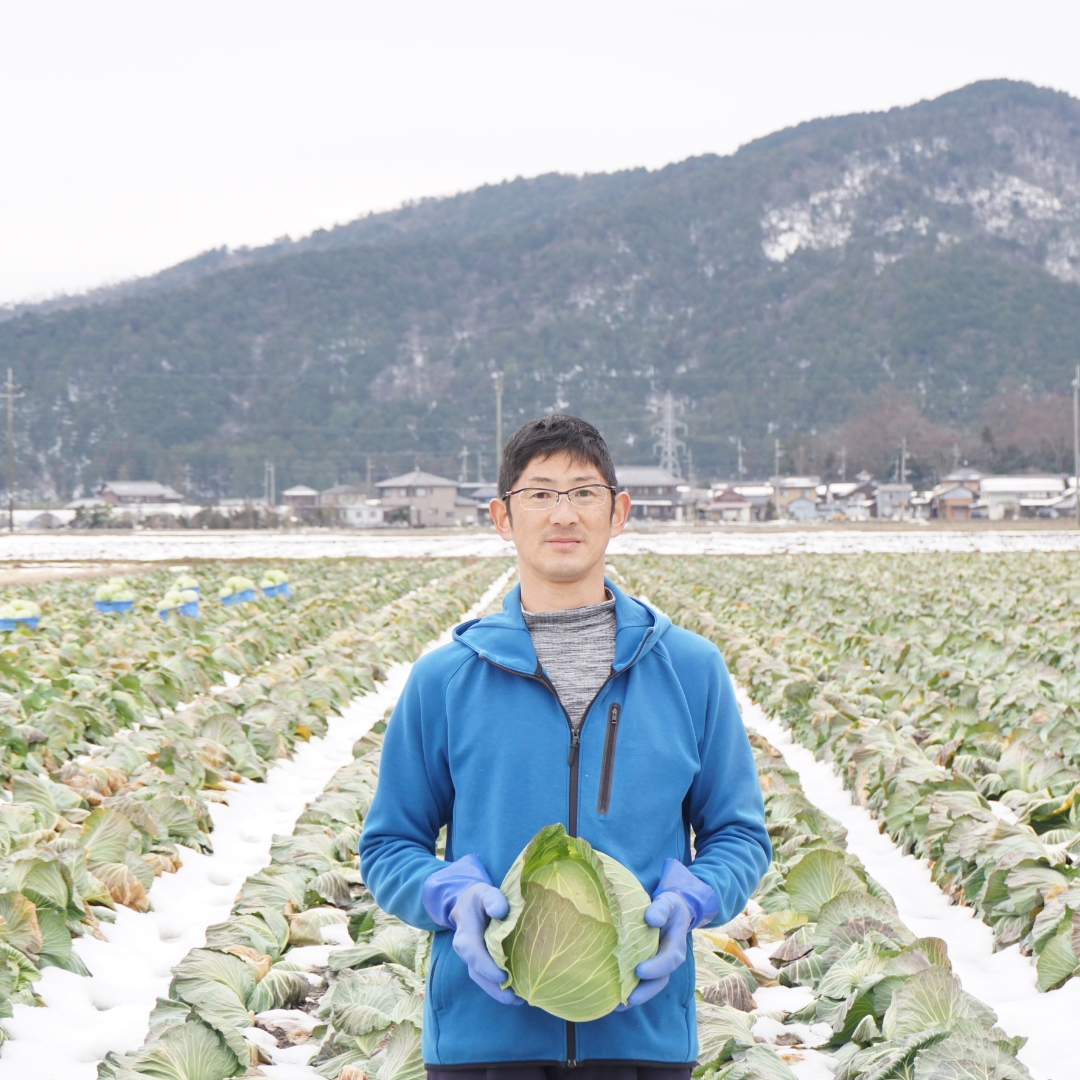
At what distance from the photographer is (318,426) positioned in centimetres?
13612

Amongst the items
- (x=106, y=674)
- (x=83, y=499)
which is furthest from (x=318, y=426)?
(x=106, y=674)

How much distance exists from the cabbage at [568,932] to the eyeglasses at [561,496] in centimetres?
58

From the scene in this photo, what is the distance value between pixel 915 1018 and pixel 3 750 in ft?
16.2

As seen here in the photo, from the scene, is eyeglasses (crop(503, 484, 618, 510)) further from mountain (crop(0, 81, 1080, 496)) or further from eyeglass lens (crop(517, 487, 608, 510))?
mountain (crop(0, 81, 1080, 496))

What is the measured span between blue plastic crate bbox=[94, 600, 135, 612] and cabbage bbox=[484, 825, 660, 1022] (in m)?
12.7

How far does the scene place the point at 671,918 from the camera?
171 centimetres

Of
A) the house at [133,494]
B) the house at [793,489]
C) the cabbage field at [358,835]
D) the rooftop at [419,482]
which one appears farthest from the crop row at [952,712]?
the house at [133,494]

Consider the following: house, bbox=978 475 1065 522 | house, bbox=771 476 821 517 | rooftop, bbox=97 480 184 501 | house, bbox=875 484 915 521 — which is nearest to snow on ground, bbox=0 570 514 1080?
house, bbox=978 475 1065 522

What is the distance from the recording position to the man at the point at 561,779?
5.76 ft

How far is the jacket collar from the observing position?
1.85m

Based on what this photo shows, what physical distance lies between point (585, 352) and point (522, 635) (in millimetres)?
162964

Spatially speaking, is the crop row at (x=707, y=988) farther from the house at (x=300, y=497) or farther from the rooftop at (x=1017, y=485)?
the house at (x=300, y=497)

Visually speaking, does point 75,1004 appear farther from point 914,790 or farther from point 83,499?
point 83,499

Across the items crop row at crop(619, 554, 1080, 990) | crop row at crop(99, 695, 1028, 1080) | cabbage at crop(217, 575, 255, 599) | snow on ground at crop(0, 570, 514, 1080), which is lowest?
snow on ground at crop(0, 570, 514, 1080)
